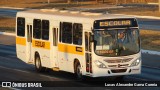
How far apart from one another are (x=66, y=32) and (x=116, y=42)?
2692 mm

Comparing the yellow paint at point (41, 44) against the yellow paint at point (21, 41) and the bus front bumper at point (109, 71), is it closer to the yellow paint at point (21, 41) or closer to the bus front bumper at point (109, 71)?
the yellow paint at point (21, 41)

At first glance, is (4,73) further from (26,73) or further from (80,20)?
(80,20)

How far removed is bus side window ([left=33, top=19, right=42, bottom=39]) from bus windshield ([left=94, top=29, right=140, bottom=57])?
5005 mm

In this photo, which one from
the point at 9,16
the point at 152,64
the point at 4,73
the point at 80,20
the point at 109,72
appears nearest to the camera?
the point at 109,72

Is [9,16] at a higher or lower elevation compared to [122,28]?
lower

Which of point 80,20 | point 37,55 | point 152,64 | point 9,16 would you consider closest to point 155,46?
point 152,64

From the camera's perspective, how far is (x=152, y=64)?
29.9 m

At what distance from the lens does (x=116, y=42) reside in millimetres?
22094

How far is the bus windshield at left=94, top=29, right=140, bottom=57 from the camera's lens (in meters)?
21.8

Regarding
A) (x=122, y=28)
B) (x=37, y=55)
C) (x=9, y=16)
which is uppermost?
(x=122, y=28)

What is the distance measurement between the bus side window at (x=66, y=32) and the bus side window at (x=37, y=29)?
2349 millimetres

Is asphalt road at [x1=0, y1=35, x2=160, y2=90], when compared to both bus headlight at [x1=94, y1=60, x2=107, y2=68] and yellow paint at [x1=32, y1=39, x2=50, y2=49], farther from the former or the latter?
yellow paint at [x1=32, y1=39, x2=50, y2=49]

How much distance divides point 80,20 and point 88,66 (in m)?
1.91

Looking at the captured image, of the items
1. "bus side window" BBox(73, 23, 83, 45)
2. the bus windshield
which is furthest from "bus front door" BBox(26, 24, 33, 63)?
the bus windshield
